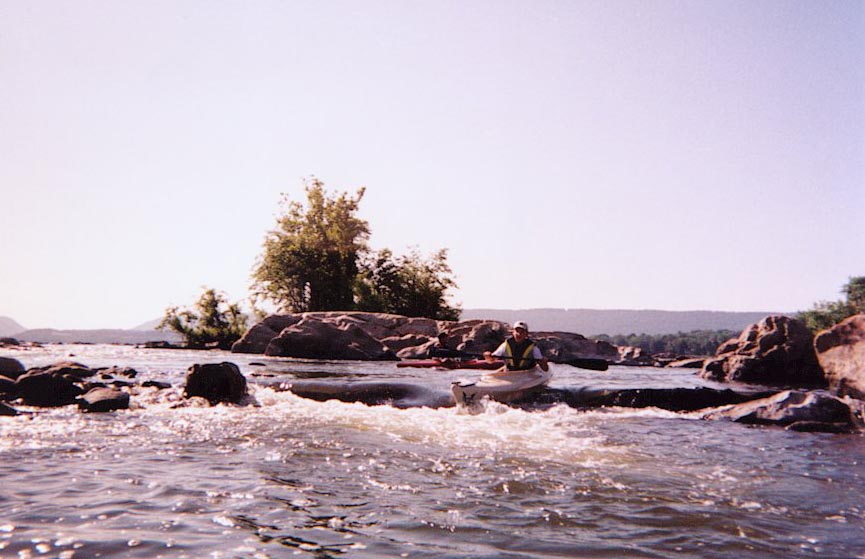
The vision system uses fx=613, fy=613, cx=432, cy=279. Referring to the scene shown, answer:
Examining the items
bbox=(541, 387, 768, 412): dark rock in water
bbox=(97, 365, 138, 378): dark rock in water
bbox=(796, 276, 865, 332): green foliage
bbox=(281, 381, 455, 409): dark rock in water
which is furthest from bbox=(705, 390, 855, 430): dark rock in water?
bbox=(796, 276, 865, 332): green foliage

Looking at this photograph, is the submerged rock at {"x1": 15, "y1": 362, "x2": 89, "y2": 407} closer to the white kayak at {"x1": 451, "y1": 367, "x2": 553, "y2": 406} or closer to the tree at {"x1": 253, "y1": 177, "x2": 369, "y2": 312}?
the white kayak at {"x1": 451, "y1": 367, "x2": 553, "y2": 406}

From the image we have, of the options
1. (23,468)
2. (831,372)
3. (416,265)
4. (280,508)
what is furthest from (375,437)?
(416,265)

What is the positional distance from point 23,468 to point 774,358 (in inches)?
891

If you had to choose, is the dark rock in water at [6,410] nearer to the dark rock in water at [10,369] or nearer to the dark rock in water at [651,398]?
the dark rock in water at [10,369]

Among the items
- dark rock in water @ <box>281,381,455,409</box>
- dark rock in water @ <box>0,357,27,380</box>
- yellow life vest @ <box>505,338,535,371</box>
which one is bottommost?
dark rock in water @ <box>281,381,455,409</box>

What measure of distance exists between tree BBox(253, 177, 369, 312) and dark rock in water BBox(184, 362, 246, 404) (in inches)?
1197

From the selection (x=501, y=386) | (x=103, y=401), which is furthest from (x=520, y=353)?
(x=103, y=401)

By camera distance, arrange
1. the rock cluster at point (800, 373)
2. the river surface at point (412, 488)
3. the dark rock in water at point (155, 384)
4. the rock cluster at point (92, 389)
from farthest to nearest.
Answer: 1. the dark rock in water at point (155, 384)
2. the rock cluster at point (800, 373)
3. the rock cluster at point (92, 389)
4. the river surface at point (412, 488)

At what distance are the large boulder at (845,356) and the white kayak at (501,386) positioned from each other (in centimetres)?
702

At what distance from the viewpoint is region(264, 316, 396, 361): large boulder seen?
28203 millimetres

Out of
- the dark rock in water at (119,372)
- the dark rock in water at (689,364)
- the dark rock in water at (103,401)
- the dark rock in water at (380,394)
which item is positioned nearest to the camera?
the dark rock in water at (103,401)

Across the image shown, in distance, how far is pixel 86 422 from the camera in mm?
10422

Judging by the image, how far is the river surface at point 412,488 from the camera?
4.84 meters

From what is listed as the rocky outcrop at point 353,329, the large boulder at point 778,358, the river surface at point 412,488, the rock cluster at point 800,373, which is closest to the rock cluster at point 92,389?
the river surface at point 412,488
